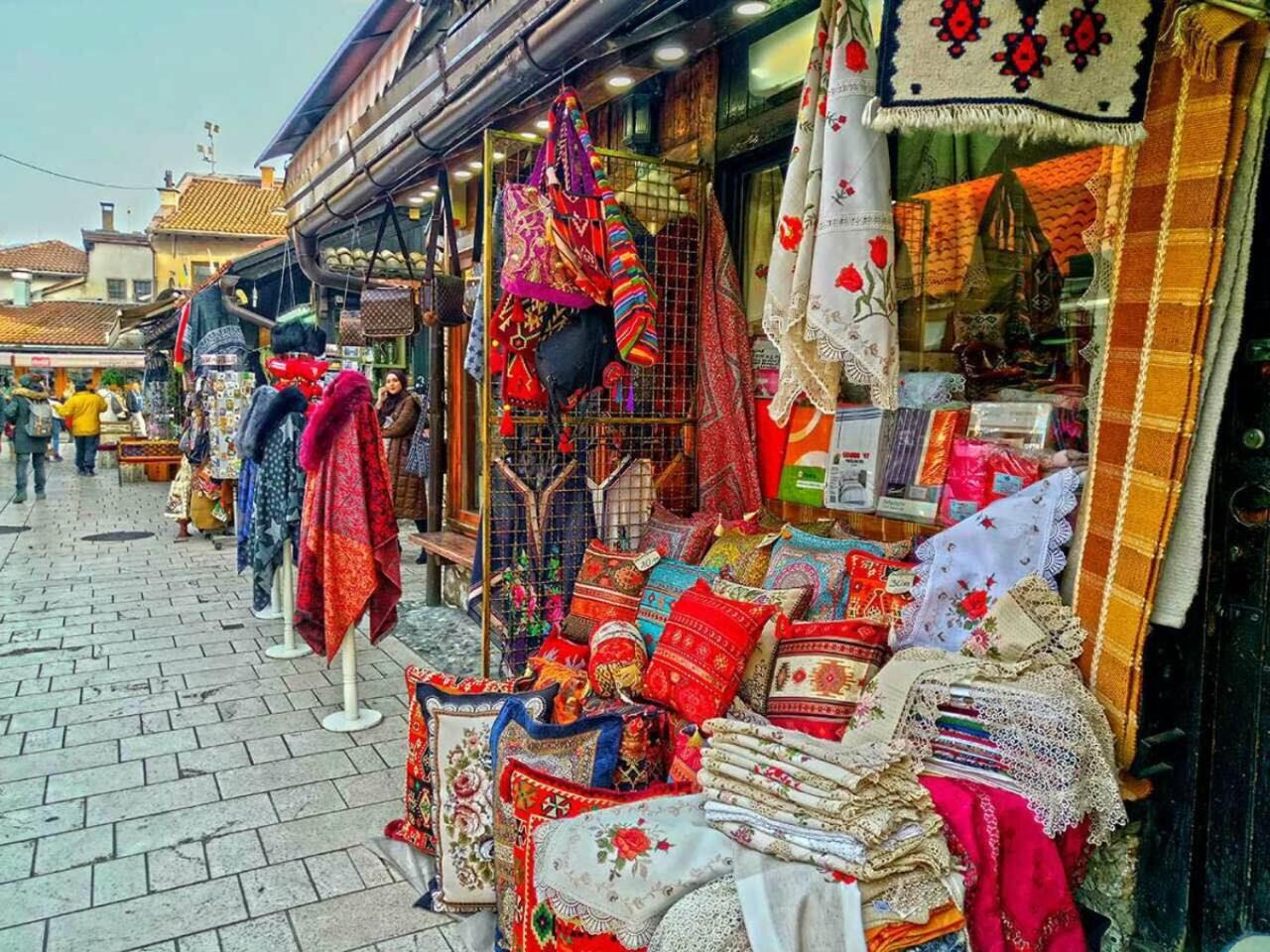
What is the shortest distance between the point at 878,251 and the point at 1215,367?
86 cm

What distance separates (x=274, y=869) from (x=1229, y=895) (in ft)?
9.61

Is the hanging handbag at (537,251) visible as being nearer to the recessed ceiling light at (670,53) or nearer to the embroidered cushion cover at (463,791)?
the recessed ceiling light at (670,53)

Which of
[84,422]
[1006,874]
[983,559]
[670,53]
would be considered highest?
[670,53]

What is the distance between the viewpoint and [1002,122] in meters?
1.76

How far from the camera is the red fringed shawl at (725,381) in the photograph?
3906 millimetres

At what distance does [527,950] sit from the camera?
2107 mm

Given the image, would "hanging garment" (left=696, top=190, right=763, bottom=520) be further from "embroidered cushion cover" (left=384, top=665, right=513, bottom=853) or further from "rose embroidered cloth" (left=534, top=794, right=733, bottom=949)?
"rose embroidered cloth" (left=534, top=794, right=733, bottom=949)

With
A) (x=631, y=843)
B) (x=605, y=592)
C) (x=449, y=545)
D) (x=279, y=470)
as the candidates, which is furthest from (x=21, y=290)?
(x=631, y=843)

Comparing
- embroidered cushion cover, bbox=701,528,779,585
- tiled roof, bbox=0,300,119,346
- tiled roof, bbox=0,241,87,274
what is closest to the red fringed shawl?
embroidered cushion cover, bbox=701,528,779,585

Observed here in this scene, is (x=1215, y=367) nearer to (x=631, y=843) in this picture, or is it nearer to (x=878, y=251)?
(x=878, y=251)

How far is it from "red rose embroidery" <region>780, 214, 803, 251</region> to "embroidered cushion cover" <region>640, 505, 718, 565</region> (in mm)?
1480

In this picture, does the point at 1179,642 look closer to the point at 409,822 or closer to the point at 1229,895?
the point at 1229,895

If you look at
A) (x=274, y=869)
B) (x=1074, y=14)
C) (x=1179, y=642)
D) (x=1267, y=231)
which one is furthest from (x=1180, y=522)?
(x=274, y=869)

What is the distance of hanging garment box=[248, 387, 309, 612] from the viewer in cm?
464
